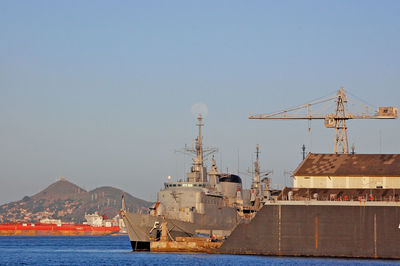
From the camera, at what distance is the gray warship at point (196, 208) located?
77500mm

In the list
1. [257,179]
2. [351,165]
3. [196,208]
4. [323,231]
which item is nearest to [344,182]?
[351,165]

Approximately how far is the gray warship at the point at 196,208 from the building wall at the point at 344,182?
240 inches

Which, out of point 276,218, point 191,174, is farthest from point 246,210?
point 276,218

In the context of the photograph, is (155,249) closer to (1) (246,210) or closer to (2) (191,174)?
(2) (191,174)

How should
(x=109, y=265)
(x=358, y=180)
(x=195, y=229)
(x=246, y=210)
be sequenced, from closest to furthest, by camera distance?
1. (x=109, y=265)
2. (x=358, y=180)
3. (x=195, y=229)
4. (x=246, y=210)

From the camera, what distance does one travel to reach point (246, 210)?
96.9 metres

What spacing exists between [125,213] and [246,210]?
2384 cm

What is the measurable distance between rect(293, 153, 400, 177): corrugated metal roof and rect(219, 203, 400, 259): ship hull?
5363 millimetres

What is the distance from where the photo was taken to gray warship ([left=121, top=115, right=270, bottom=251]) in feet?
254

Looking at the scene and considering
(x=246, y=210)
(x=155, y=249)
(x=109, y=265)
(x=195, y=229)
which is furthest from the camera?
(x=246, y=210)

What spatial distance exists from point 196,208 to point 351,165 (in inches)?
775

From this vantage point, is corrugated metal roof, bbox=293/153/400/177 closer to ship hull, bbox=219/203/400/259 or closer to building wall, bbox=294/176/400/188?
building wall, bbox=294/176/400/188

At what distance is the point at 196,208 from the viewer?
84.3m

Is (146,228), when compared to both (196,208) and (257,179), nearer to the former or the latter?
(196,208)
